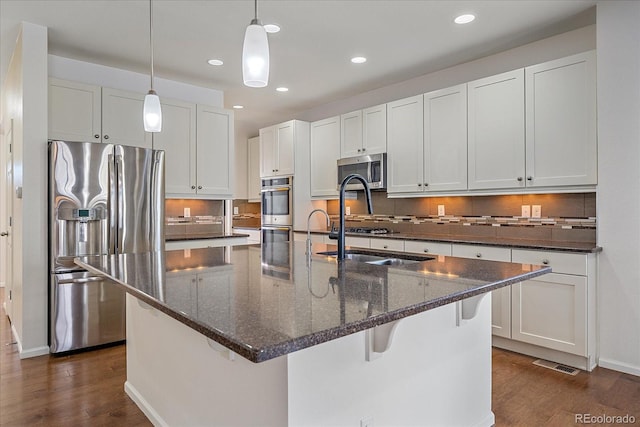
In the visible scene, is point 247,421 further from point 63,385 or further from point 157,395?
point 63,385

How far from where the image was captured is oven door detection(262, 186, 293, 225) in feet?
17.3

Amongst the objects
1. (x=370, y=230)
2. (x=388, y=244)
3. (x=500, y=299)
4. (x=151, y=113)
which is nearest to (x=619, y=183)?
(x=500, y=299)

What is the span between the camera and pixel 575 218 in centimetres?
329

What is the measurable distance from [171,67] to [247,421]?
3.71m

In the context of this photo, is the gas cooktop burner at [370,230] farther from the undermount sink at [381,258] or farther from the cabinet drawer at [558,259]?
the undermount sink at [381,258]

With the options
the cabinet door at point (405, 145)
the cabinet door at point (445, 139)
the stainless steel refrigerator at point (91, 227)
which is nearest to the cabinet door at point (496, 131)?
the cabinet door at point (445, 139)

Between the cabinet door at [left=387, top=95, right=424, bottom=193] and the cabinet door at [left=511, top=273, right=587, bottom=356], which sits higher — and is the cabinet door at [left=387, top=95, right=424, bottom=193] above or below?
above

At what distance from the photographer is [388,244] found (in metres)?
4.06

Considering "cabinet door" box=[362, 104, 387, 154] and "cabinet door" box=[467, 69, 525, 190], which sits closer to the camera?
"cabinet door" box=[467, 69, 525, 190]

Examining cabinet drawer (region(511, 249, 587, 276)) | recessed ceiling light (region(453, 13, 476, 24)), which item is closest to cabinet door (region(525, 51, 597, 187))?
cabinet drawer (region(511, 249, 587, 276))

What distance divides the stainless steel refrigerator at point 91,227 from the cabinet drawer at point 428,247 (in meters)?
2.37

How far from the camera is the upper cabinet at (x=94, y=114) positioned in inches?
137

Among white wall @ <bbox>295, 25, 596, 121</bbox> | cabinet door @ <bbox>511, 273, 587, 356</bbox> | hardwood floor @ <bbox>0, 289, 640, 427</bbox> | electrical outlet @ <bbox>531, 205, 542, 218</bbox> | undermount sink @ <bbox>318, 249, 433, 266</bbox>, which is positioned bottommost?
hardwood floor @ <bbox>0, 289, 640, 427</bbox>

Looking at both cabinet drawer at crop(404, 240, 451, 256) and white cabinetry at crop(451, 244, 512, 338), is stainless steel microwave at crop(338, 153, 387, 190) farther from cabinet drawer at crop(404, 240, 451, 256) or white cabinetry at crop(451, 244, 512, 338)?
white cabinetry at crop(451, 244, 512, 338)
